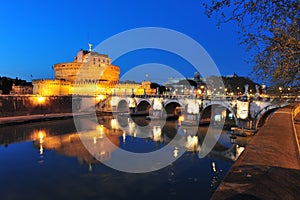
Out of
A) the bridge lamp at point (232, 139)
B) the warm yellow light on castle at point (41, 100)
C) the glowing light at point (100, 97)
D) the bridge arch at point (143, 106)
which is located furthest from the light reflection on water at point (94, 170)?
the glowing light at point (100, 97)

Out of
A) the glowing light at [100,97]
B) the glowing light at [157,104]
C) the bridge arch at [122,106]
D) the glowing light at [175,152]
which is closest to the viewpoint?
the glowing light at [175,152]

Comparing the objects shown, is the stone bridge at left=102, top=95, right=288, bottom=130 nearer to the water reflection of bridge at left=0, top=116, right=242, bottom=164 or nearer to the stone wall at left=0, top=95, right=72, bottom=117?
the water reflection of bridge at left=0, top=116, right=242, bottom=164

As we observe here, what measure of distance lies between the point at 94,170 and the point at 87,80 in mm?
37985

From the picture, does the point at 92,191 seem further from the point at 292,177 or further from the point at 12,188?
the point at 292,177

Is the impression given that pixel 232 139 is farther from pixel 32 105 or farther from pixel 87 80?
pixel 87 80

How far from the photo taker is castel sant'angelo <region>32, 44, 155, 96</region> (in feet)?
137

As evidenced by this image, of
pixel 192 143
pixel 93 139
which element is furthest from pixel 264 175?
pixel 93 139

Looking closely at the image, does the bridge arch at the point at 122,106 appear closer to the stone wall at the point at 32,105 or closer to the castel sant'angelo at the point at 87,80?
the castel sant'angelo at the point at 87,80

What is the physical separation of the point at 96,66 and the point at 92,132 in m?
34.6

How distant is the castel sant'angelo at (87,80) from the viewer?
41.8 meters

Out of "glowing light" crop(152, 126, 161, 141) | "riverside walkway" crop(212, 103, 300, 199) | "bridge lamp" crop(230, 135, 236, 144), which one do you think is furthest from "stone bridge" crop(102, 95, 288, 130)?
"riverside walkway" crop(212, 103, 300, 199)

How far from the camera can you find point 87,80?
46.9 m

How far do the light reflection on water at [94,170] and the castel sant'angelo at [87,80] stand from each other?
77.1ft

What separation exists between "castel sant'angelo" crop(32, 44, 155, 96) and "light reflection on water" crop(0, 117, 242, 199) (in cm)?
2351
